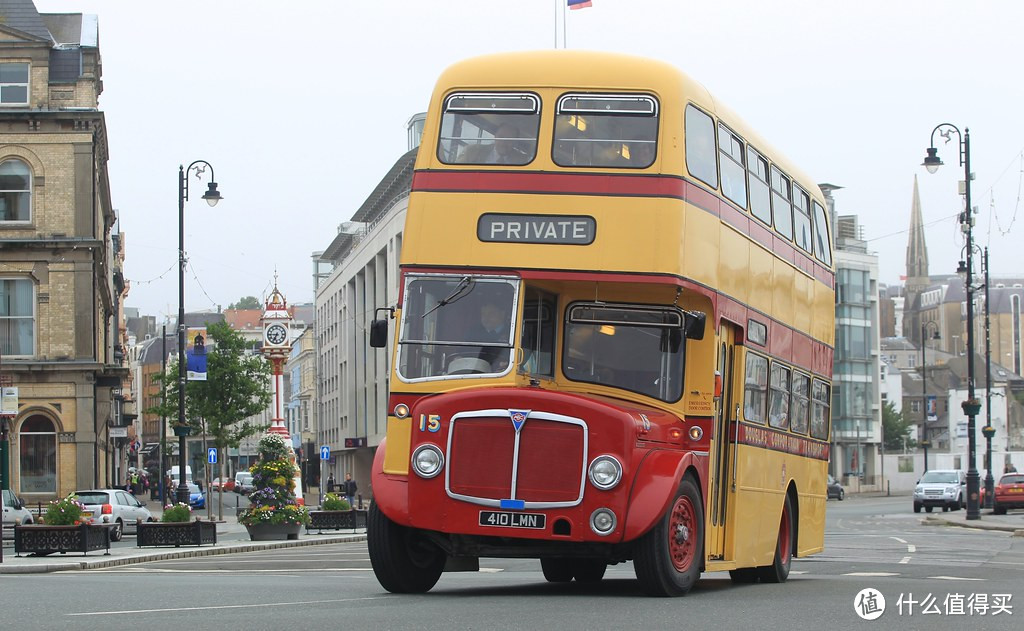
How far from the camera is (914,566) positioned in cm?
2339

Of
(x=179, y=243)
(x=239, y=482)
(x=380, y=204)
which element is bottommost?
(x=239, y=482)

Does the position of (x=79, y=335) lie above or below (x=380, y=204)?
below

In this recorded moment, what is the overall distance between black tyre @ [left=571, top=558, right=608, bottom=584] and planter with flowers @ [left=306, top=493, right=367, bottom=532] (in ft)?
85.0

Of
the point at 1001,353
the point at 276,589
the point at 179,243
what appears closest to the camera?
the point at 276,589

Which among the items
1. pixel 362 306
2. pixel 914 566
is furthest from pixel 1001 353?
pixel 914 566

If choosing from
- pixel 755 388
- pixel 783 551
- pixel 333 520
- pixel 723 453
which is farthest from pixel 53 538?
pixel 723 453

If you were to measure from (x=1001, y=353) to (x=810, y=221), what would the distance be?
18438cm

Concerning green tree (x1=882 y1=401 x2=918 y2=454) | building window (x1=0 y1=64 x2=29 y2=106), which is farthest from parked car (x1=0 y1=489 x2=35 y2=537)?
→ green tree (x1=882 y1=401 x2=918 y2=454)

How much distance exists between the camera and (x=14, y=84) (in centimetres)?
4903

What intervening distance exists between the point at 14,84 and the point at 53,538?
22.2 metres

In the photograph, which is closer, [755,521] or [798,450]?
[755,521]

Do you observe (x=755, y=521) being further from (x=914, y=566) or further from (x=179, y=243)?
(x=179, y=243)

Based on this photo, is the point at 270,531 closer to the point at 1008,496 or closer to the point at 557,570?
the point at 557,570

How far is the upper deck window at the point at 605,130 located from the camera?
1432 centimetres
